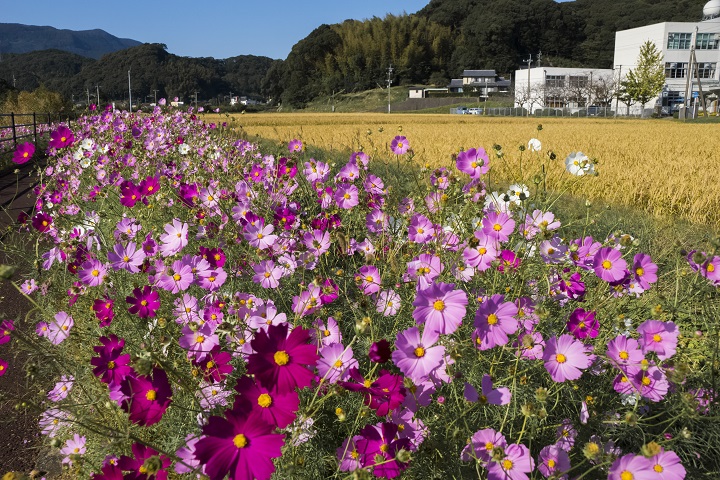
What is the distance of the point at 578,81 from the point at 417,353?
6568 cm

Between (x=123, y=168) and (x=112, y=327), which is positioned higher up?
(x=123, y=168)

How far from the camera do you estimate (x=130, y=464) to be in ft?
3.10

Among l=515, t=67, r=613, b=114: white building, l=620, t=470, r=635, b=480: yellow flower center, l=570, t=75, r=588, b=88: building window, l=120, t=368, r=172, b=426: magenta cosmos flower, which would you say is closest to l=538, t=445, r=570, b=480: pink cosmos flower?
l=620, t=470, r=635, b=480: yellow flower center

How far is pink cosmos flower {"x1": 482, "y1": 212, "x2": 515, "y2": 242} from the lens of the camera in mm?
1481

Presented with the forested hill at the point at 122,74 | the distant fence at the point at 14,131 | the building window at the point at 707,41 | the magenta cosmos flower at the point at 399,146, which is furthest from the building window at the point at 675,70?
the forested hill at the point at 122,74

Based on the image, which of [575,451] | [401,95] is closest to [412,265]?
[575,451]

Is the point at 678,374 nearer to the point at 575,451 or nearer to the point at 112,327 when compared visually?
the point at 575,451

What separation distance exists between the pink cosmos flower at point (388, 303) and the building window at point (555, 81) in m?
66.4

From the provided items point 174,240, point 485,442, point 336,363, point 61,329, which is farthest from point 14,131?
point 485,442

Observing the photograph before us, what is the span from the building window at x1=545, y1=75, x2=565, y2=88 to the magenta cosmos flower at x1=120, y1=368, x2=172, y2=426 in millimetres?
67134

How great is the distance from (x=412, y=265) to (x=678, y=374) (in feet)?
2.32

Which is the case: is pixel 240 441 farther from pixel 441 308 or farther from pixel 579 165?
pixel 579 165

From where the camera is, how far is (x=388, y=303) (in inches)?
60.1

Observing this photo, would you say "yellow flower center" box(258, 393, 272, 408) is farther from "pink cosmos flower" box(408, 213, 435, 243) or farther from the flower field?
"pink cosmos flower" box(408, 213, 435, 243)
